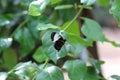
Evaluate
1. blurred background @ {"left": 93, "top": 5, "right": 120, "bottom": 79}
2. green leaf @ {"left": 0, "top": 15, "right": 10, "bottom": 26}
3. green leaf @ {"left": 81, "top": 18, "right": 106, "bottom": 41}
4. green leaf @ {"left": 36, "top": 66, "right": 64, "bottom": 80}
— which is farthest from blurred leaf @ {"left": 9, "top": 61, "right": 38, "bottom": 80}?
blurred background @ {"left": 93, "top": 5, "right": 120, "bottom": 79}

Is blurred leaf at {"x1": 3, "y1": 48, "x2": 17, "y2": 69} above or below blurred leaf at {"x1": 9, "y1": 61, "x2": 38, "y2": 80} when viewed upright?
below

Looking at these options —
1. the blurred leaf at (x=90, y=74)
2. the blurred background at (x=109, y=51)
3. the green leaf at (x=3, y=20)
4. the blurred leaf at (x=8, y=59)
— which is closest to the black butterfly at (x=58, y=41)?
the blurred leaf at (x=90, y=74)

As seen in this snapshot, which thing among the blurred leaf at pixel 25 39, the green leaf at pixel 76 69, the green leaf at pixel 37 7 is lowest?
the blurred leaf at pixel 25 39

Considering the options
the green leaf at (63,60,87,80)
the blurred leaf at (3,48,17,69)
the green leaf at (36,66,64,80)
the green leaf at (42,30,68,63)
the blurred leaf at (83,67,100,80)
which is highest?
the green leaf at (42,30,68,63)

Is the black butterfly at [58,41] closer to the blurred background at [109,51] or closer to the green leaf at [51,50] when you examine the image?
the green leaf at [51,50]

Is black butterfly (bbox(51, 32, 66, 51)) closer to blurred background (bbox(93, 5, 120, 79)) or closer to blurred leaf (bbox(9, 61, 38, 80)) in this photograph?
blurred leaf (bbox(9, 61, 38, 80))

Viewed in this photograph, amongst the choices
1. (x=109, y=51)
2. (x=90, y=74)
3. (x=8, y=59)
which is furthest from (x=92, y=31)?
(x=109, y=51)
